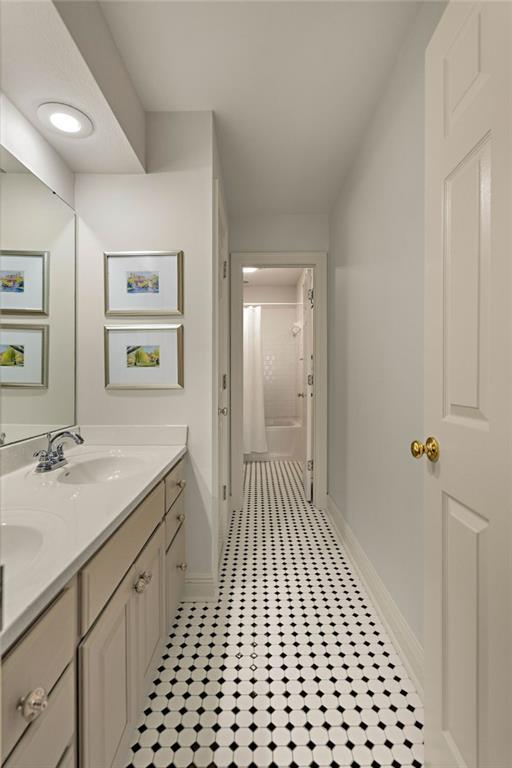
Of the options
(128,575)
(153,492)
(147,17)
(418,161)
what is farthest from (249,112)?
(128,575)

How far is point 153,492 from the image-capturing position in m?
1.29

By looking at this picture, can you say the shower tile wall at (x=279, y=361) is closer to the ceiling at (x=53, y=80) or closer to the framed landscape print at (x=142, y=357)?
the framed landscape print at (x=142, y=357)

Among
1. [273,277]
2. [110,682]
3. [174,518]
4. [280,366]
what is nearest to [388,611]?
[174,518]

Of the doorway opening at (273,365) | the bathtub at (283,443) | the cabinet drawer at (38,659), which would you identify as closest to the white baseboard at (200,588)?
the cabinet drawer at (38,659)

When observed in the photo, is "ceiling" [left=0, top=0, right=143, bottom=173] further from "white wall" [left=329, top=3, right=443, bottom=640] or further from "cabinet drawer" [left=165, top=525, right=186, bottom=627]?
"cabinet drawer" [left=165, top=525, right=186, bottom=627]

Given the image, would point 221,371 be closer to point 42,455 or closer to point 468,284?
point 42,455

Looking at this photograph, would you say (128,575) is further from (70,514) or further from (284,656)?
(284,656)

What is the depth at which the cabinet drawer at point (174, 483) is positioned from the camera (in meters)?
1.48

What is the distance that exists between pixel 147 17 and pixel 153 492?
5.77ft

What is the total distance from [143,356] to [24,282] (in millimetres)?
600

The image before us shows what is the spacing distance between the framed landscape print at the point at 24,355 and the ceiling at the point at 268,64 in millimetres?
1214

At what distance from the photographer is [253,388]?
5012 mm

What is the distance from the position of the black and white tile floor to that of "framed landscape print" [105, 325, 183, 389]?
1164 mm

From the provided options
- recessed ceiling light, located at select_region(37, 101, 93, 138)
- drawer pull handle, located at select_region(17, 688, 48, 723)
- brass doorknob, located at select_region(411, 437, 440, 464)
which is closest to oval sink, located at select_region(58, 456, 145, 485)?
drawer pull handle, located at select_region(17, 688, 48, 723)
